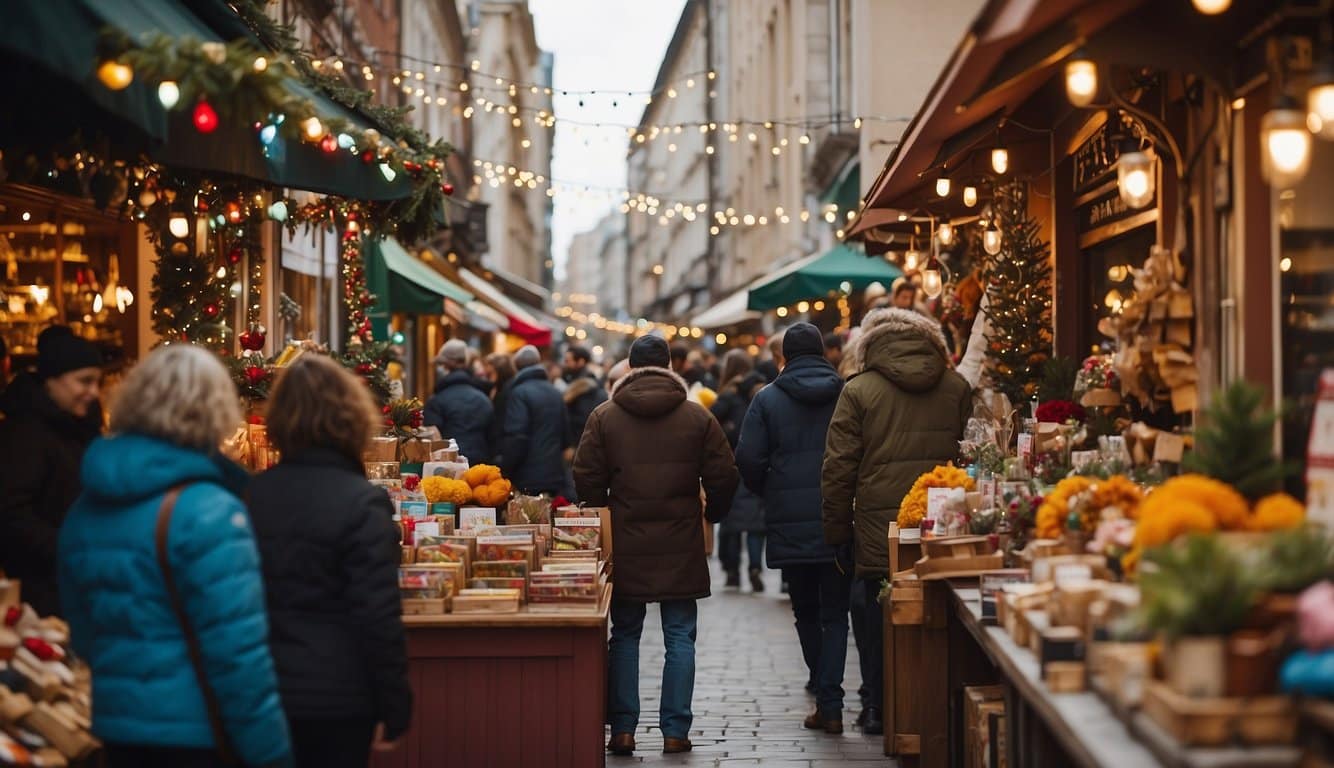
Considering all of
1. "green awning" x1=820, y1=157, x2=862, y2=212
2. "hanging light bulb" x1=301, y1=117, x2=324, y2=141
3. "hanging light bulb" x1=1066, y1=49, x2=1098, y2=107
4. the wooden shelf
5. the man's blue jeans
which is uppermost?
"green awning" x1=820, y1=157, x2=862, y2=212

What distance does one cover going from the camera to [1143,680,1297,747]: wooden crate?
3.91 metres

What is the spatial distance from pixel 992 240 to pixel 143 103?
272 inches

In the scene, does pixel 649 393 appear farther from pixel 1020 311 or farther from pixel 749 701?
pixel 1020 311

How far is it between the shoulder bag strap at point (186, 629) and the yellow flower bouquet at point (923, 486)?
4264 millimetres

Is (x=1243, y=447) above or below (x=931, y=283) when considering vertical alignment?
below

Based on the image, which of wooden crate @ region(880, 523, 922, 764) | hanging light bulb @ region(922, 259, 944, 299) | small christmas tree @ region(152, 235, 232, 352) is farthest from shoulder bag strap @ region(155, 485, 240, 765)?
hanging light bulb @ region(922, 259, 944, 299)

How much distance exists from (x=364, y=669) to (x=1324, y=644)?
2625mm

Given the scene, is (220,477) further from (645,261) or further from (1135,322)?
(645,261)

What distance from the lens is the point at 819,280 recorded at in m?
17.2

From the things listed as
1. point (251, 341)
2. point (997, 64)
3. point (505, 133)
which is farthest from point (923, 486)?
point (505, 133)

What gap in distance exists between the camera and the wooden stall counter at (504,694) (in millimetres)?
7152

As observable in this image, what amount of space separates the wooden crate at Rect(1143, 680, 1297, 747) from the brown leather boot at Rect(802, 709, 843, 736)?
5.44 meters

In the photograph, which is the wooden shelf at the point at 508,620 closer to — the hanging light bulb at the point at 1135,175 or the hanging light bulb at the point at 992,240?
the hanging light bulb at the point at 1135,175

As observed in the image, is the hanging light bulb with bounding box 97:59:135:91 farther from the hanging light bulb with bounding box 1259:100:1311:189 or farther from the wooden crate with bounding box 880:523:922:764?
the wooden crate with bounding box 880:523:922:764
